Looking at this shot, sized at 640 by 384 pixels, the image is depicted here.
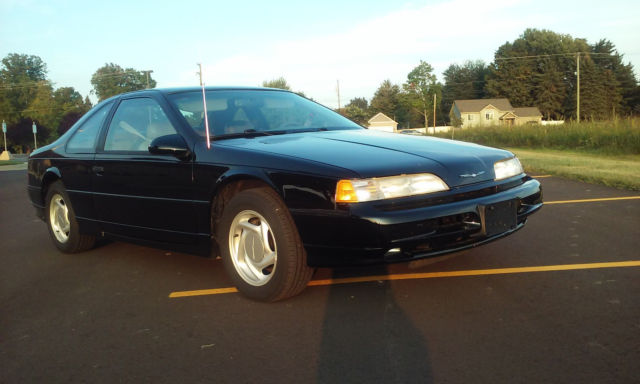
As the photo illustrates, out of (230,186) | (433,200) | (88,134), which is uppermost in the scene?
(88,134)

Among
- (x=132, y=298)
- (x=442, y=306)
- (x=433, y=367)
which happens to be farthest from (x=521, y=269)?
(x=132, y=298)

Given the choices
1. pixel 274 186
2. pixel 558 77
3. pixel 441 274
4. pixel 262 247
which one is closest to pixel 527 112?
pixel 558 77

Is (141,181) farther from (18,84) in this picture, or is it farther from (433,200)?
(18,84)

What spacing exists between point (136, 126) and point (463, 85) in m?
104

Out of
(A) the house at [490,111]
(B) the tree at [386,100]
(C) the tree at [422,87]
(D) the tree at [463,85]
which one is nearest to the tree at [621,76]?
(A) the house at [490,111]

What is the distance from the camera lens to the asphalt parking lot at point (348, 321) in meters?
2.61

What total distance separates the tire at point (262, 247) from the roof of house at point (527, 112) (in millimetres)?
87607

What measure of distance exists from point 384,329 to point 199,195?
1.65 meters

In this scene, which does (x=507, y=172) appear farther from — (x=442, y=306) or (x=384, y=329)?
(x=384, y=329)

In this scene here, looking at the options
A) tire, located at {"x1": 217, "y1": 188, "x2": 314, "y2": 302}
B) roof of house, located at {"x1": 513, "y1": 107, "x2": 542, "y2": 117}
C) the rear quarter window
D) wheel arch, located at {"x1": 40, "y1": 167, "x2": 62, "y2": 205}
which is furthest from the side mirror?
roof of house, located at {"x1": 513, "y1": 107, "x2": 542, "y2": 117}

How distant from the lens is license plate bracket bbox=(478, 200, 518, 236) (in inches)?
135

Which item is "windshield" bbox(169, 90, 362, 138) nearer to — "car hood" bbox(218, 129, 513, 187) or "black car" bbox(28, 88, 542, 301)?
"black car" bbox(28, 88, 542, 301)

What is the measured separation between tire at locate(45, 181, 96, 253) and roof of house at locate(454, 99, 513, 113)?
85325 millimetres

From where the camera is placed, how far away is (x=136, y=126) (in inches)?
183
